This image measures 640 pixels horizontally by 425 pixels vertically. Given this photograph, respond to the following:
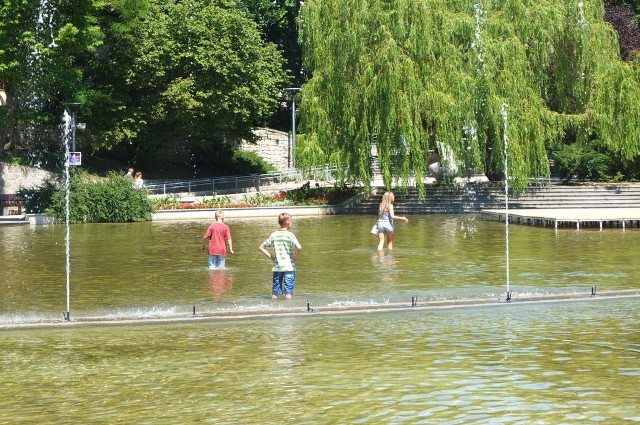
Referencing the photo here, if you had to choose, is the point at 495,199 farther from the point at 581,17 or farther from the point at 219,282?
the point at 219,282

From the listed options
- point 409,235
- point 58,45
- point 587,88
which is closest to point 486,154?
point 587,88

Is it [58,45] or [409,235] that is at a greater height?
[58,45]

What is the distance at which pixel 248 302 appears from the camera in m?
18.8

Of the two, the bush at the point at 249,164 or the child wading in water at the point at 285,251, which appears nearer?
→ the child wading in water at the point at 285,251

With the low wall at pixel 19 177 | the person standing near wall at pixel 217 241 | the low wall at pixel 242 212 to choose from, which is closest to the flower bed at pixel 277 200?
the low wall at pixel 242 212

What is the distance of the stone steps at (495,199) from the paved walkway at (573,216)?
97 cm

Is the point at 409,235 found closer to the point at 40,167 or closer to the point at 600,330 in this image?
the point at 600,330

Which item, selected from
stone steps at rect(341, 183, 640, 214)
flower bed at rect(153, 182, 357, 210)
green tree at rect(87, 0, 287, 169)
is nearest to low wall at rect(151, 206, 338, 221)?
flower bed at rect(153, 182, 357, 210)

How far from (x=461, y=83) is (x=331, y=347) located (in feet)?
98.2

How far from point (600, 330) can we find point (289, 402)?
584cm

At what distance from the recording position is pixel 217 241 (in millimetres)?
23781

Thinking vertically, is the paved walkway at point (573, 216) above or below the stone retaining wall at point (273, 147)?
below

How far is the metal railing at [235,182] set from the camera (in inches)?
2215

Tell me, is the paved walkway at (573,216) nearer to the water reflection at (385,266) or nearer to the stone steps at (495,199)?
the stone steps at (495,199)
